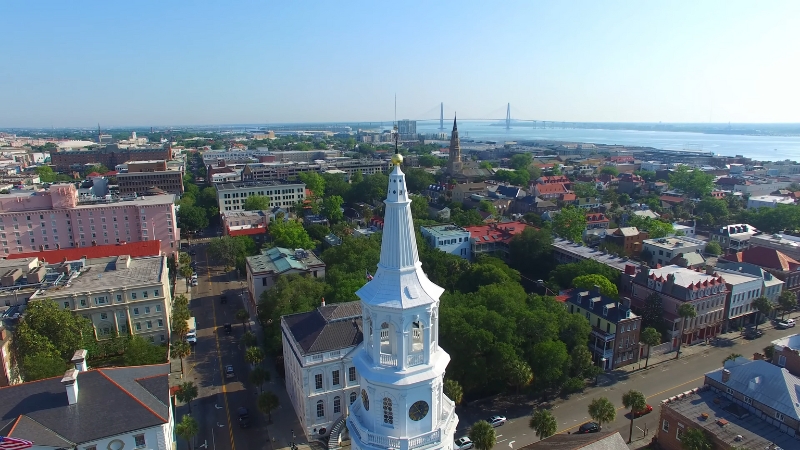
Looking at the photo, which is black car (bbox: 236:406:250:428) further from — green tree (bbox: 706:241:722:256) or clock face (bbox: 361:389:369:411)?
green tree (bbox: 706:241:722:256)

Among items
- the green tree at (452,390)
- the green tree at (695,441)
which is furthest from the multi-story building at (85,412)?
the green tree at (695,441)

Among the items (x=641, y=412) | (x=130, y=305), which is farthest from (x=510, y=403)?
(x=130, y=305)

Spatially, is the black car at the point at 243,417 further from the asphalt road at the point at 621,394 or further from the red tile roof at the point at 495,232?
the red tile roof at the point at 495,232

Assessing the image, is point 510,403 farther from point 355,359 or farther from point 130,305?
point 130,305

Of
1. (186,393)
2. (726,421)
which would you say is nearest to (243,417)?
(186,393)

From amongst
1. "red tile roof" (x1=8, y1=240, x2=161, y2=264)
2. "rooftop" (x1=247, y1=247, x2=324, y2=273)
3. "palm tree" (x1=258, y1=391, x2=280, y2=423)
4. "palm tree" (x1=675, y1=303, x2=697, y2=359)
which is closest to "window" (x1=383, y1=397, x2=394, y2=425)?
"palm tree" (x1=258, y1=391, x2=280, y2=423)

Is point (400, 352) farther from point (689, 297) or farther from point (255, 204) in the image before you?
point (255, 204)
